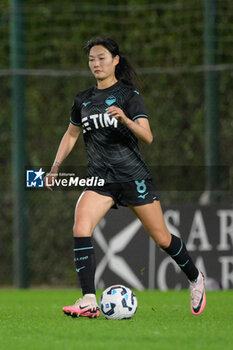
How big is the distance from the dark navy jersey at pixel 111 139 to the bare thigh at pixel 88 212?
17cm

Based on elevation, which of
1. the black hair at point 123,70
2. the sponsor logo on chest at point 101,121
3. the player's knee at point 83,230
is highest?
the black hair at point 123,70

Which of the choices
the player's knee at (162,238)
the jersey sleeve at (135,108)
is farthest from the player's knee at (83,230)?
the jersey sleeve at (135,108)

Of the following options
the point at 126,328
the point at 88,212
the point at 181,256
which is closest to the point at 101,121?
the point at 88,212

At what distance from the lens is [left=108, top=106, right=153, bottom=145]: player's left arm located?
6762 mm

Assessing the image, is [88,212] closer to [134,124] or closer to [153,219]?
[153,219]

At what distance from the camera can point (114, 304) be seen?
702 cm

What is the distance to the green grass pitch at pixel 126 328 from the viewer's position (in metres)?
5.54

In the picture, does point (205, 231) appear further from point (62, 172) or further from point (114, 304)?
point (114, 304)

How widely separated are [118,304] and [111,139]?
123cm

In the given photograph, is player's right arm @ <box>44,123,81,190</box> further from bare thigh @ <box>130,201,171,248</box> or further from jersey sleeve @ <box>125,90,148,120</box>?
bare thigh @ <box>130,201,171,248</box>

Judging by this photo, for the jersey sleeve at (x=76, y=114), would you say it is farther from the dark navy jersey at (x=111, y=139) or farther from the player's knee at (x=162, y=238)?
the player's knee at (x=162, y=238)

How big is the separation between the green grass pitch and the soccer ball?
0.08 metres

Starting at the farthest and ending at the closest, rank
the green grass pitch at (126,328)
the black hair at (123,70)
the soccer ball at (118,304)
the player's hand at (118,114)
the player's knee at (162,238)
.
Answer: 1. the black hair at (123,70)
2. the player's knee at (162,238)
3. the soccer ball at (118,304)
4. the player's hand at (118,114)
5. the green grass pitch at (126,328)

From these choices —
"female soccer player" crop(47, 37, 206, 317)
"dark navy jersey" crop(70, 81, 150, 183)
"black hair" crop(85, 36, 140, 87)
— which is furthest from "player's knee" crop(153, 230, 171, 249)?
"black hair" crop(85, 36, 140, 87)
